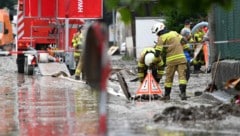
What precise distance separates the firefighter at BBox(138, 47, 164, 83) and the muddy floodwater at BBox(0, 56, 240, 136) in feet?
2.00

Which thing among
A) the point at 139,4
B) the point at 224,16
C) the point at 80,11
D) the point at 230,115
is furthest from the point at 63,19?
the point at 139,4

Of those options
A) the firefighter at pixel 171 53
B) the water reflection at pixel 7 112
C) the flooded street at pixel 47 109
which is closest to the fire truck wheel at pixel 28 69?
the flooded street at pixel 47 109

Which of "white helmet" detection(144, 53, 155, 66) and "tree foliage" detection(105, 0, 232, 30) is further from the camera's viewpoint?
"white helmet" detection(144, 53, 155, 66)

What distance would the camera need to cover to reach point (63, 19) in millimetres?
23484

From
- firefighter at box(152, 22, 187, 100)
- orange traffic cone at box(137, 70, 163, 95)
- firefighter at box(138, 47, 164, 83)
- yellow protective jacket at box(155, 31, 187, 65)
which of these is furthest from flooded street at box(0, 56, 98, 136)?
yellow protective jacket at box(155, 31, 187, 65)

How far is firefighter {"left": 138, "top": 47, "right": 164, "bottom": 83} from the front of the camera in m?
14.0

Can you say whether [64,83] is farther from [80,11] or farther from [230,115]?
[230,115]

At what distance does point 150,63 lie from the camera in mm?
14086

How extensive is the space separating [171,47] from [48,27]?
11.0 m

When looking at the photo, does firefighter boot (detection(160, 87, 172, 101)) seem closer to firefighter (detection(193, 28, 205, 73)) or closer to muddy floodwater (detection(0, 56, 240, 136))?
muddy floodwater (detection(0, 56, 240, 136))

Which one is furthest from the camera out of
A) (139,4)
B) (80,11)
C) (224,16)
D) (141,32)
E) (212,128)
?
(141,32)

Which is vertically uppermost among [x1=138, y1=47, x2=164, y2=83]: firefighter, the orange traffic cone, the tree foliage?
the tree foliage

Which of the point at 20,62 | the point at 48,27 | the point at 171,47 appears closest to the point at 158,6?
the point at 171,47

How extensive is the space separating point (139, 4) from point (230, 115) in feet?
16.7
